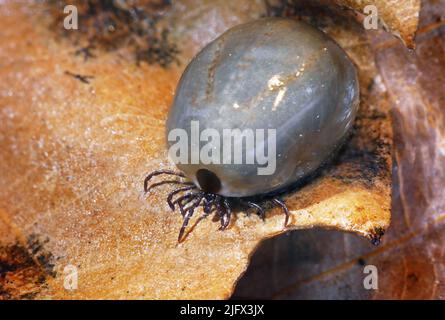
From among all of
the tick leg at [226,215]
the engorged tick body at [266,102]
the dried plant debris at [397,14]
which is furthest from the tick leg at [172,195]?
the dried plant debris at [397,14]

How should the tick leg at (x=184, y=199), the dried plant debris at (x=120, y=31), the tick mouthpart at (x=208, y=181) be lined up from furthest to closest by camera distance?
the dried plant debris at (x=120, y=31) < the tick leg at (x=184, y=199) < the tick mouthpart at (x=208, y=181)

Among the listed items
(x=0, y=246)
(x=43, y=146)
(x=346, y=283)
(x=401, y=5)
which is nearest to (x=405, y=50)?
(x=401, y=5)

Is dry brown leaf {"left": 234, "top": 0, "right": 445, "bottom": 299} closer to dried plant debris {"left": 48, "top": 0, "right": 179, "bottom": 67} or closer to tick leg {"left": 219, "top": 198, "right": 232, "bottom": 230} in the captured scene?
tick leg {"left": 219, "top": 198, "right": 232, "bottom": 230}

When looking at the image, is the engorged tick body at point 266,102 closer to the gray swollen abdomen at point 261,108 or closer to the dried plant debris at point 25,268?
the gray swollen abdomen at point 261,108

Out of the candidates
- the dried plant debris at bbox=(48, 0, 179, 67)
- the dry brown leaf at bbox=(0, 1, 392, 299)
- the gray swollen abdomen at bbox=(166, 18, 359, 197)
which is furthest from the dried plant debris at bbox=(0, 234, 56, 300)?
the dried plant debris at bbox=(48, 0, 179, 67)

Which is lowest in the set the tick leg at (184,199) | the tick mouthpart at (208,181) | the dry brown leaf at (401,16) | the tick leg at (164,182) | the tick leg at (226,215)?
the tick leg at (226,215)

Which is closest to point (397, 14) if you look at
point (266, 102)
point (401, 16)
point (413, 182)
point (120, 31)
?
point (401, 16)
